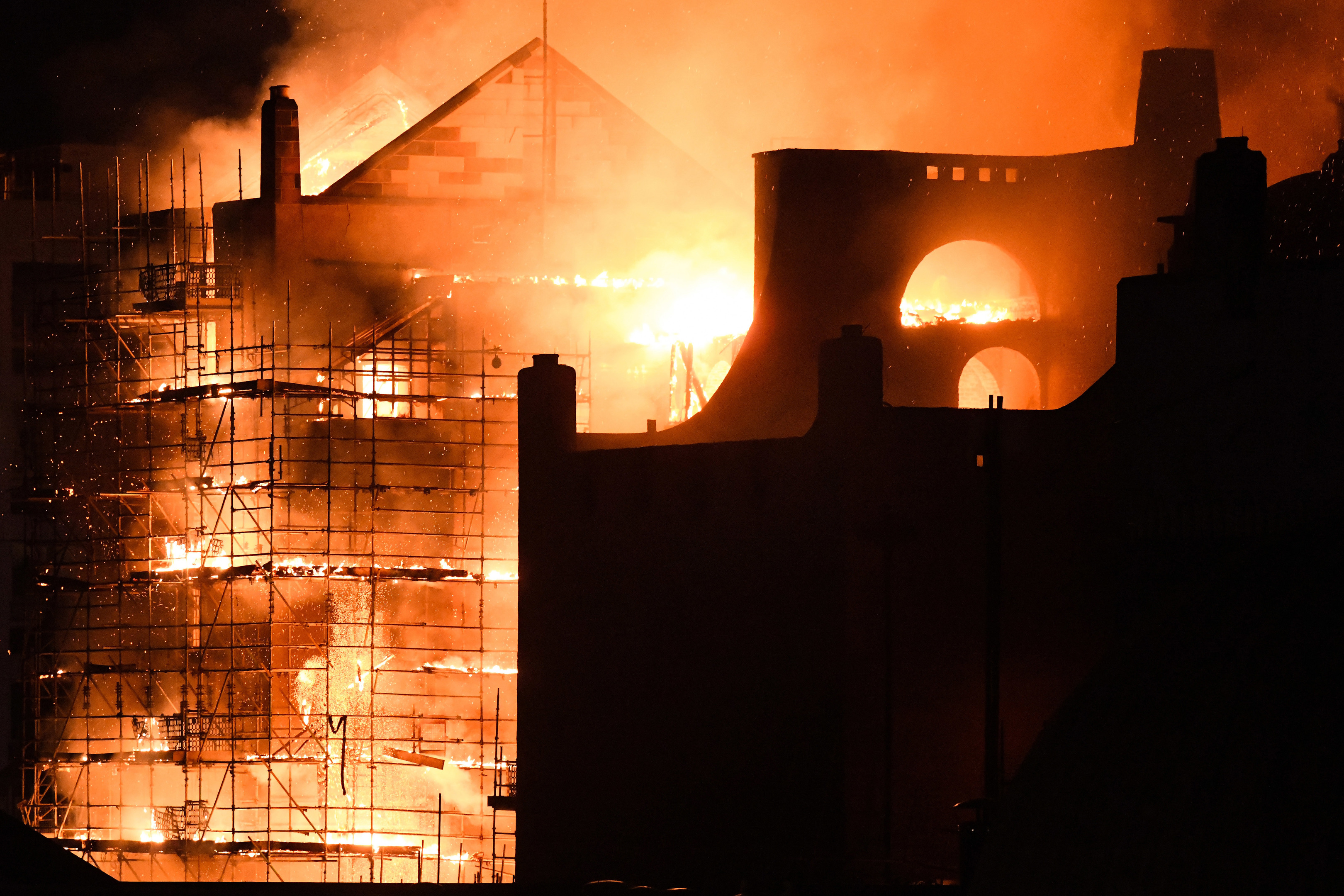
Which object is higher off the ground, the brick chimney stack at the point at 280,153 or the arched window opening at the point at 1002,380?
the brick chimney stack at the point at 280,153

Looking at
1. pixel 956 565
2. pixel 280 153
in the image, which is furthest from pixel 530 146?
pixel 956 565

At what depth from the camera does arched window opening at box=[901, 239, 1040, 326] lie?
19.5 metres

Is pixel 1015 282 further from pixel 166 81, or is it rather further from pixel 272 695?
pixel 166 81

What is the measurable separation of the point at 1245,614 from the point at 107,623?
19.3 metres

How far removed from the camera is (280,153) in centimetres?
2267

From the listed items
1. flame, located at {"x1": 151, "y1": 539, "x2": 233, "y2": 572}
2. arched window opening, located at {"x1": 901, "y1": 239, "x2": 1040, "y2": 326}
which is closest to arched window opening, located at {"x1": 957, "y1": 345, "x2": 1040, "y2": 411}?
arched window opening, located at {"x1": 901, "y1": 239, "x2": 1040, "y2": 326}

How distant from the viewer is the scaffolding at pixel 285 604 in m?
20.9

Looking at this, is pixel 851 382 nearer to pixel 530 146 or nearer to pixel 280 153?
pixel 530 146

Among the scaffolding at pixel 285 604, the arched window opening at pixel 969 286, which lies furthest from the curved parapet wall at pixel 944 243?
the scaffolding at pixel 285 604

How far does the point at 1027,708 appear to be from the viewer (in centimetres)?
1466

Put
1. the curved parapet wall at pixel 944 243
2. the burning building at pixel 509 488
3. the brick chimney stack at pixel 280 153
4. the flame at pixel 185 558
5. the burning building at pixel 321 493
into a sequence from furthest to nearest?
the brick chimney stack at pixel 280 153, the flame at pixel 185 558, the burning building at pixel 321 493, the curved parapet wall at pixel 944 243, the burning building at pixel 509 488

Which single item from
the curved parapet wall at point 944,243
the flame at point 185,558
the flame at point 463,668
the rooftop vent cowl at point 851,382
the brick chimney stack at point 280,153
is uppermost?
the brick chimney stack at point 280,153

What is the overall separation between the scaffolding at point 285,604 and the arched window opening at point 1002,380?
542cm

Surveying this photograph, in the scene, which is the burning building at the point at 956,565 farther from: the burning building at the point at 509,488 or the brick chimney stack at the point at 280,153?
the brick chimney stack at the point at 280,153
